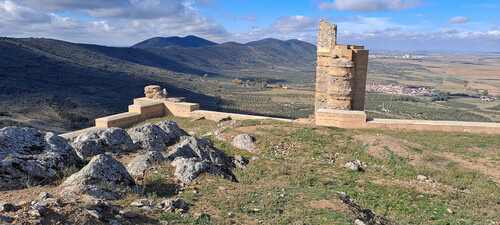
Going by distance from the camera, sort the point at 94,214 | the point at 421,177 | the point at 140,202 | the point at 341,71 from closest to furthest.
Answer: the point at 94,214 < the point at 140,202 < the point at 421,177 < the point at 341,71

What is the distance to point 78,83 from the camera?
153ft

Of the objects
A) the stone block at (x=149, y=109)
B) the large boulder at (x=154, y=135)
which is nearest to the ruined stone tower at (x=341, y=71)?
the large boulder at (x=154, y=135)

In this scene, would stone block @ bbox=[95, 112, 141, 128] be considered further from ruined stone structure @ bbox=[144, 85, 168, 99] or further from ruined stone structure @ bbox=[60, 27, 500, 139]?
ruined stone structure @ bbox=[144, 85, 168, 99]

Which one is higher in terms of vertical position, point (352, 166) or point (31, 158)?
point (31, 158)

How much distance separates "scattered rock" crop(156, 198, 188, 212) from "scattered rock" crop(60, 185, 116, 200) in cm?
78

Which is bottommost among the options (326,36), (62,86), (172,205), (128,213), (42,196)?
(62,86)

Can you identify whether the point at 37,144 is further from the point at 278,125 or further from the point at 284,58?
the point at 284,58

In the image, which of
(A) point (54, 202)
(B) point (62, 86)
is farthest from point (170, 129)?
(B) point (62, 86)

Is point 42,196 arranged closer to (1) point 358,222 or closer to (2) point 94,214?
(2) point 94,214

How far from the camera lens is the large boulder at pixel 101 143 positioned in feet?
26.2

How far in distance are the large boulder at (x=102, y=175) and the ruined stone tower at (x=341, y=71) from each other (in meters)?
10.3

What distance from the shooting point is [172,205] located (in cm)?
476

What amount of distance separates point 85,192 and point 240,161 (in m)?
5.04

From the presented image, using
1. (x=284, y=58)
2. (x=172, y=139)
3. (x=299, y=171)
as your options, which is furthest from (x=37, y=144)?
(x=284, y=58)
